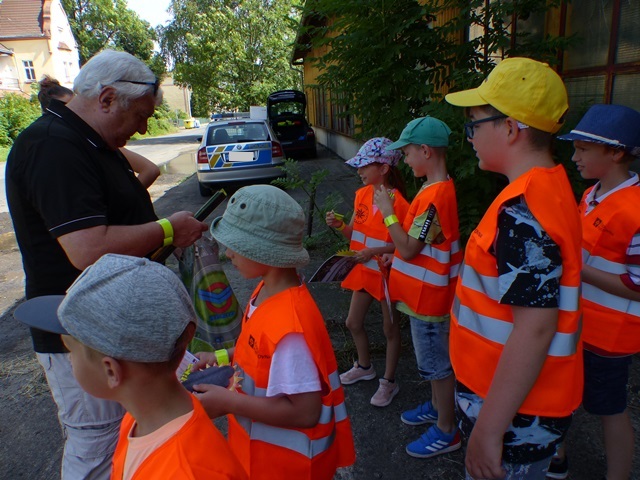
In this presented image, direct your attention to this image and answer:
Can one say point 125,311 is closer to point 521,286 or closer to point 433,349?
point 521,286

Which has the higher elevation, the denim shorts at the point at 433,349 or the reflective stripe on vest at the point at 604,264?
the reflective stripe on vest at the point at 604,264

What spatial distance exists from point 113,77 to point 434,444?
2.43 m

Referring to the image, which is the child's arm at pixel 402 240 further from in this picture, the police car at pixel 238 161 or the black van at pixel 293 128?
the black van at pixel 293 128

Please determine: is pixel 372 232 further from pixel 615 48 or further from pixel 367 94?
pixel 615 48

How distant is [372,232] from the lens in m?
2.89

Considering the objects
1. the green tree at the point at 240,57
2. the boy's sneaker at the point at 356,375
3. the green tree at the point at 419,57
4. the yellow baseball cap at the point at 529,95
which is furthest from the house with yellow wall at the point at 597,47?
the green tree at the point at 240,57

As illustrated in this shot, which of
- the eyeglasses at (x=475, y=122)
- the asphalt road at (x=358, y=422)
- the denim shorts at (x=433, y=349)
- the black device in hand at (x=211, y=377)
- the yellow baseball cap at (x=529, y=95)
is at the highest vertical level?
the yellow baseball cap at (x=529, y=95)

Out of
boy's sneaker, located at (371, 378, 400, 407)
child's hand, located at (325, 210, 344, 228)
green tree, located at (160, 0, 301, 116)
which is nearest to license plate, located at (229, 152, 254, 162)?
child's hand, located at (325, 210, 344, 228)

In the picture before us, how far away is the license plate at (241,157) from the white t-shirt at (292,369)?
867cm

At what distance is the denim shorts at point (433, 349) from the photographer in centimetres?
243

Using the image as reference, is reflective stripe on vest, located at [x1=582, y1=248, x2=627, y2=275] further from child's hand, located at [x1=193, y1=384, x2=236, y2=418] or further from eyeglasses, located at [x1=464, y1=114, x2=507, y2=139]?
child's hand, located at [x1=193, y1=384, x2=236, y2=418]

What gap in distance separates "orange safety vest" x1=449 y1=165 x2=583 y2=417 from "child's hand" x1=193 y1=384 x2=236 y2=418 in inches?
30.7

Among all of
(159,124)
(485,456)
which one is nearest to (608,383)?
(485,456)

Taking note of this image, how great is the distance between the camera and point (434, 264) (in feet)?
7.77
